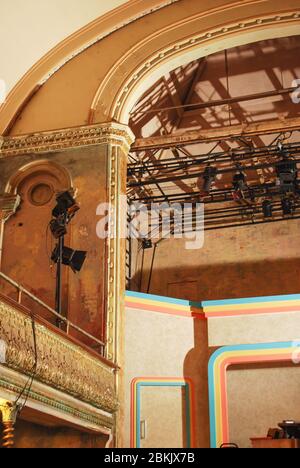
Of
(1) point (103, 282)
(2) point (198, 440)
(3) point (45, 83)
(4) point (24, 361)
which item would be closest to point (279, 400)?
(2) point (198, 440)

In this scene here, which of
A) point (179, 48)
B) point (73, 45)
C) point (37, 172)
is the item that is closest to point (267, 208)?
point (179, 48)

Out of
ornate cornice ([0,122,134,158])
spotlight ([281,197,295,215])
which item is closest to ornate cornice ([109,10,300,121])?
ornate cornice ([0,122,134,158])

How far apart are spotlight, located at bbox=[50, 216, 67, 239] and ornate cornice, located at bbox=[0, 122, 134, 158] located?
4.36 feet

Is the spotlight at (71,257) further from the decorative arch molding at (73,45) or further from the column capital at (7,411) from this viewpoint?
the column capital at (7,411)

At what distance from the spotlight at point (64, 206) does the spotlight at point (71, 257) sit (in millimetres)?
427

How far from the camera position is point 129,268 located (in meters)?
14.2

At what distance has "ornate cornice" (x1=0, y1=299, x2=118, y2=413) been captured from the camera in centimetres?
541

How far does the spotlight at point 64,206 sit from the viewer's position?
7.77 m

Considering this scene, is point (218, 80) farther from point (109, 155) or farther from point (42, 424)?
point (42, 424)

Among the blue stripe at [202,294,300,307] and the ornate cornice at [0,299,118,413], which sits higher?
the blue stripe at [202,294,300,307]

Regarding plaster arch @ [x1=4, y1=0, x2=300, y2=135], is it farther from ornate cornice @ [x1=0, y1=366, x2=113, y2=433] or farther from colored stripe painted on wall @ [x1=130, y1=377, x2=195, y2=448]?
ornate cornice @ [x1=0, y1=366, x2=113, y2=433]

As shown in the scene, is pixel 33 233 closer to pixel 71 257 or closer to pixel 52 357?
pixel 71 257

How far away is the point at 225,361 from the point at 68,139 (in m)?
3.78
